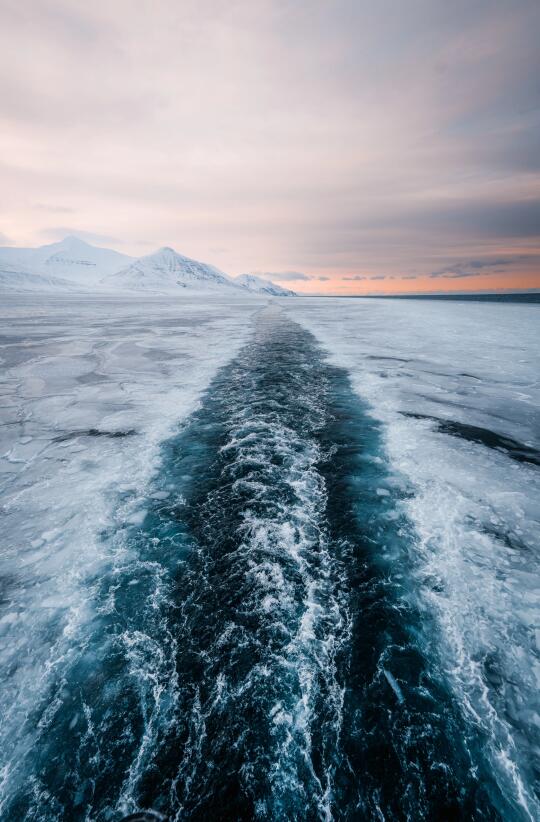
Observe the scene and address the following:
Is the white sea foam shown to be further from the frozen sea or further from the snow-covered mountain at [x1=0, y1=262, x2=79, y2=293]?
the snow-covered mountain at [x1=0, y1=262, x2=79, y2=293]

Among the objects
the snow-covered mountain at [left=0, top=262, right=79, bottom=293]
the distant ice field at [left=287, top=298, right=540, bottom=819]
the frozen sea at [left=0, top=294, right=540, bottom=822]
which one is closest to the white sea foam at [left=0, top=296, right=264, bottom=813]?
the frozen sea at [left=0, top=294, right=540, bottom=822]

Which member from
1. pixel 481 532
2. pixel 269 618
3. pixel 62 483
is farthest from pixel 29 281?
pixel 481 532

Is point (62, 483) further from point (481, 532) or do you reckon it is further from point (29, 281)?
point (29, 281)

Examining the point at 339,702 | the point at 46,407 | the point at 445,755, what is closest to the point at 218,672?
the point at 339,702

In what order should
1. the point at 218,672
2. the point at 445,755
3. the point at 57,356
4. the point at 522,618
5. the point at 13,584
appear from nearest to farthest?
the point at 445,755, the point at 218,672, the point at 522,618, the point at 13,584, the point at 57,356

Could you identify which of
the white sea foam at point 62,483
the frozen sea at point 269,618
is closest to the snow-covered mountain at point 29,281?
the white sea foam at point 62,483

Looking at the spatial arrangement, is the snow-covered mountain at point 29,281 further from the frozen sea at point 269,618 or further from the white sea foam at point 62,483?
the frozen sea at point 269,618

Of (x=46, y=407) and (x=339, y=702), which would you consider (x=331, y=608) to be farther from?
(x=46, y=407)

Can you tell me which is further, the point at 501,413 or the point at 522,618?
the point at 501,413
